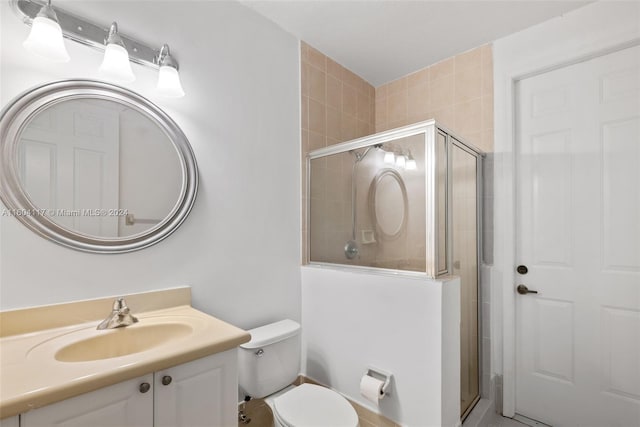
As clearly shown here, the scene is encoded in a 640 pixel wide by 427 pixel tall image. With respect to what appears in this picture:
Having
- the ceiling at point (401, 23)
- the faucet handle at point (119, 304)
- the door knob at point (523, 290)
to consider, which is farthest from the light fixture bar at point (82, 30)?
the door knob at point (523, 290)

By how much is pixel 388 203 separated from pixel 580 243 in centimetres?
120

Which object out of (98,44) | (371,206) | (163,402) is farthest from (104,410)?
(371,206)

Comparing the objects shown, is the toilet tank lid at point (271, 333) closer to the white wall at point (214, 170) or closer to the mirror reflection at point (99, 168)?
the white wall at point (214, 170)

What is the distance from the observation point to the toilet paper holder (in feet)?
5.35

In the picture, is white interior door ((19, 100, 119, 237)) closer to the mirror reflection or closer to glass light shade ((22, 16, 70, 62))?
the mirror reflection

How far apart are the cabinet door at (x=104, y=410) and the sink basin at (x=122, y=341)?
267 millimetres

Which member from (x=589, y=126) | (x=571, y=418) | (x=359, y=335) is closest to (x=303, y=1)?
(x=589, y=126)

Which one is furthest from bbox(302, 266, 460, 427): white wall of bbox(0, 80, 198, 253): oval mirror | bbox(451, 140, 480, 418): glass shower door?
bbox(0, 80, 198, 253): oval mirror

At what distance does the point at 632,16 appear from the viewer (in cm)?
165

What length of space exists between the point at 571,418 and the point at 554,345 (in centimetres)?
42

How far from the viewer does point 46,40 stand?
3.51ft

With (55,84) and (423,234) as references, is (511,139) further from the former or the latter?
(55,84)

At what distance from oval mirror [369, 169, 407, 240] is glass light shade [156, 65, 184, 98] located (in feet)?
3.73

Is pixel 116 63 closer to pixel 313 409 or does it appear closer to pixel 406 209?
pixel 406 209
